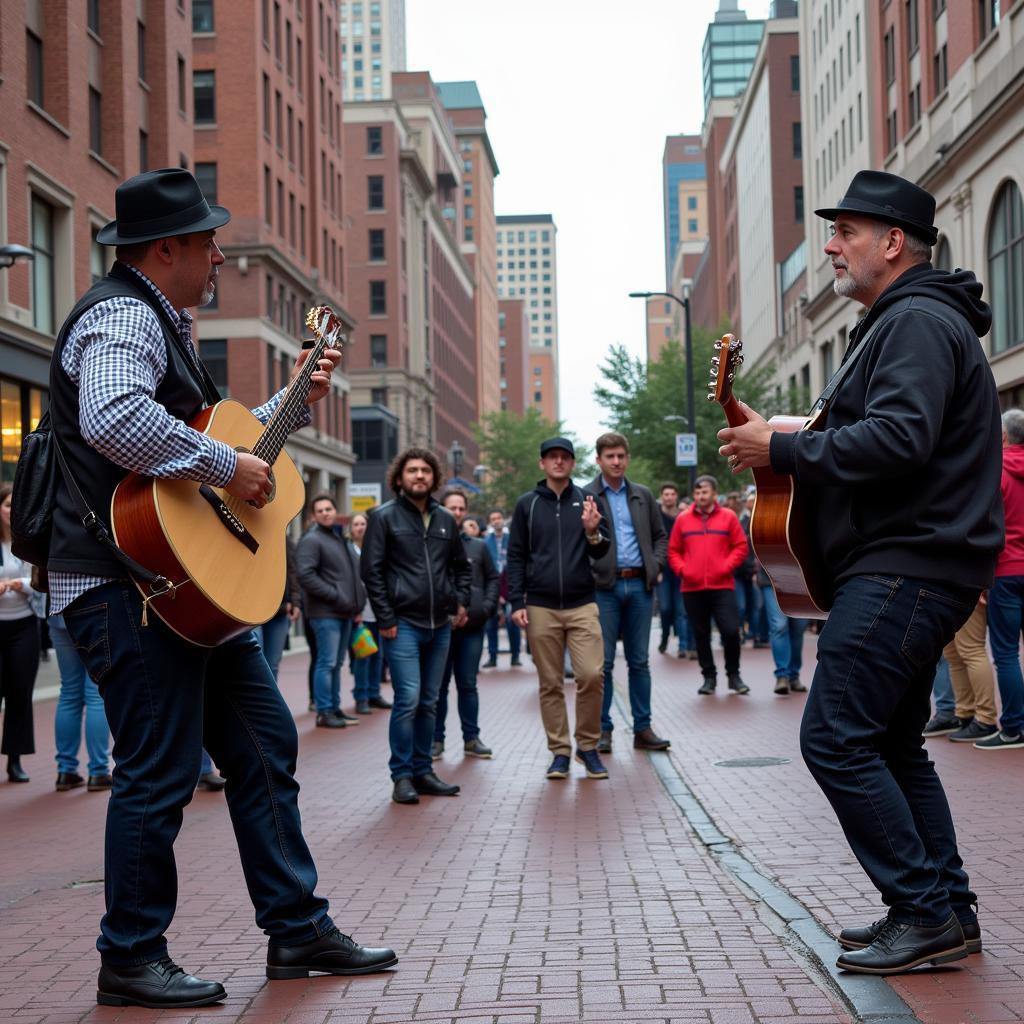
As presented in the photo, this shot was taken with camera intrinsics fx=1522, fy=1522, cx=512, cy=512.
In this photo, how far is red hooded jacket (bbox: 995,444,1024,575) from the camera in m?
9.54

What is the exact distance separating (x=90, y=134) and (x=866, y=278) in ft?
97.1

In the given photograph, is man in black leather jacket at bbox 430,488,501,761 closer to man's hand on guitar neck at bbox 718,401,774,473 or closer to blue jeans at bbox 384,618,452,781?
blue jeans at bbox 384,618,452,781

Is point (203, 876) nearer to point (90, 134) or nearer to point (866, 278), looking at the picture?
point (866, 278)

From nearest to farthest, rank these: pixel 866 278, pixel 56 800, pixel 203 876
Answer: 1. pixel 866 278
2. pixel 203 876
3. pixel 56 800

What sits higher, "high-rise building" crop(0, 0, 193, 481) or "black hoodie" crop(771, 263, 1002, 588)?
"high-rise building" crop(0, 0, 193, 481)

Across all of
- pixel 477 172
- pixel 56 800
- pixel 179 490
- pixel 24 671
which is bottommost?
pixel 56 800

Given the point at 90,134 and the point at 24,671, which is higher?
the point at 90,134

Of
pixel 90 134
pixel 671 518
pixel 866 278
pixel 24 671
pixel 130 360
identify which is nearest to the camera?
→ pixel 130 360

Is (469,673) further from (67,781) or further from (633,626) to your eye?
(67,781)

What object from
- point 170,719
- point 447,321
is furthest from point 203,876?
point 447,321

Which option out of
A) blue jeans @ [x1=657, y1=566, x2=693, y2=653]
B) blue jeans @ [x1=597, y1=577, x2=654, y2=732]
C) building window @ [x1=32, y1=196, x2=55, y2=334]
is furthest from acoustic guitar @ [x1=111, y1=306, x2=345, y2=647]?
building window @ [x1=32, y1=196, x2=55, y2=334]

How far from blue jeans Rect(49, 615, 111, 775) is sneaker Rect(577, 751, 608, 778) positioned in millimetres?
3069

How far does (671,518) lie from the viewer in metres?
21.1

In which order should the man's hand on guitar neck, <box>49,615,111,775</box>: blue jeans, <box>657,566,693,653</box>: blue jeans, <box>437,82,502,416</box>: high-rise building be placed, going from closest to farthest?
1. the man's hand on guitar neck
2. <box>49,615,111,775</box>: blue jeans
3. <box>657,566,693,653</box>: blue jeans
4. <box>437,82,502,416</box>: high-rise building
